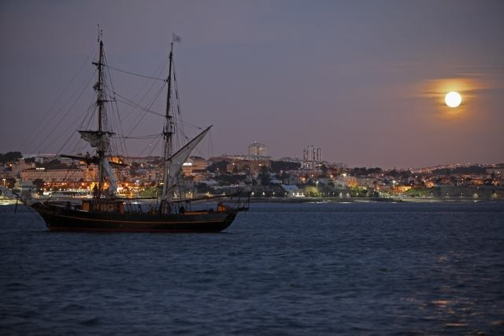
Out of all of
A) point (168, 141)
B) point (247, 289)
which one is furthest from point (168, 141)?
point (247, 289)

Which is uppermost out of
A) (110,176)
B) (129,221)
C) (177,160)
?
(177,160)

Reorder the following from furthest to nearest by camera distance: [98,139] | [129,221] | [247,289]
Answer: [98,139] < [129,221] < [247,289]

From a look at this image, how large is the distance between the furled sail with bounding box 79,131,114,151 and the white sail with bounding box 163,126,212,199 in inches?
226

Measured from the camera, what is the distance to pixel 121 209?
226 feet

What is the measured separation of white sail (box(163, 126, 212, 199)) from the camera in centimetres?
6869

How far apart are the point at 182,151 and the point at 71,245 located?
15.3 meters

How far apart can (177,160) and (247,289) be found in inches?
1450

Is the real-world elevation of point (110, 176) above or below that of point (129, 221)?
above

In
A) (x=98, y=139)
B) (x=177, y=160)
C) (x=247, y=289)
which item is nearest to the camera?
(x=247, y=289)

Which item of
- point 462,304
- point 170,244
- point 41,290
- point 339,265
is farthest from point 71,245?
point 462,304

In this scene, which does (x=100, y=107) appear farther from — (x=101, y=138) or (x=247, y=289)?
(x=247, y=289)

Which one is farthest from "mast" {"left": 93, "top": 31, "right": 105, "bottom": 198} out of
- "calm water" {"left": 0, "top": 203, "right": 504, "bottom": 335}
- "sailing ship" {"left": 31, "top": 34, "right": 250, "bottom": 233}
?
"calm water" {"left": 0, "top": 203, "right": 504, "bottom": 335}

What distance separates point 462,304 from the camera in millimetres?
29781

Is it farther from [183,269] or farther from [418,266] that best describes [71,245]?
[418,266]
